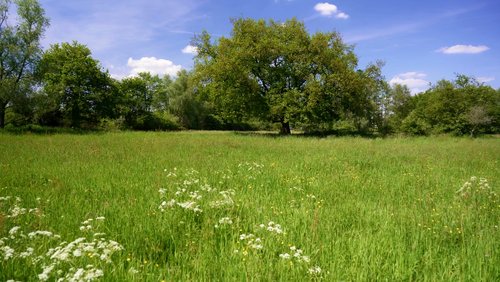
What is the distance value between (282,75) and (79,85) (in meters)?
25.9

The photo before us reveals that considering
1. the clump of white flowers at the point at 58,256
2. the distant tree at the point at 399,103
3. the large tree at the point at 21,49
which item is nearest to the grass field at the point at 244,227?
the clump of white flowers at the point at 58,256

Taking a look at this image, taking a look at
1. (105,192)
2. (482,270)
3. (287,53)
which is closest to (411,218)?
(482,270)

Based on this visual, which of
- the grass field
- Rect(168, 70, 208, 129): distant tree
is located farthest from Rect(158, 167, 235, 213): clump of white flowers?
Rect(168, 70, 208, 129): distant tree

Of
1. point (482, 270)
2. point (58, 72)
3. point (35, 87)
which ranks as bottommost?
point (482, 270)

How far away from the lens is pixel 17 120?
122 ft

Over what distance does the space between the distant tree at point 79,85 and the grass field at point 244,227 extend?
104 ft

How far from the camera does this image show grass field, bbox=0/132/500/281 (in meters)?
3.43

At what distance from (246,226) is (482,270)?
3214mm

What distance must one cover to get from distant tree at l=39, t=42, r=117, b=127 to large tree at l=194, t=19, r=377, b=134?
1385cm

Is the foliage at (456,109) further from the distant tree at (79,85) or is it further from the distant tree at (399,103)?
the distant tree at (79,85)

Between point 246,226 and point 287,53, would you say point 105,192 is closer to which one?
point 246,226

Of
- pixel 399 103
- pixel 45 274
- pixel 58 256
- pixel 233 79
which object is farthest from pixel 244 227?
pixel 399 103

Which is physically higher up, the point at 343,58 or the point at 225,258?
the point at 343,58

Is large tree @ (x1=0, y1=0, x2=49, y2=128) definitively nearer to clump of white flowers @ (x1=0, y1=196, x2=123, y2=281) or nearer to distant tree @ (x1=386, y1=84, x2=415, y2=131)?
clump of white flowers @ (x1=0, y1=196, x2=123, y2=281)
